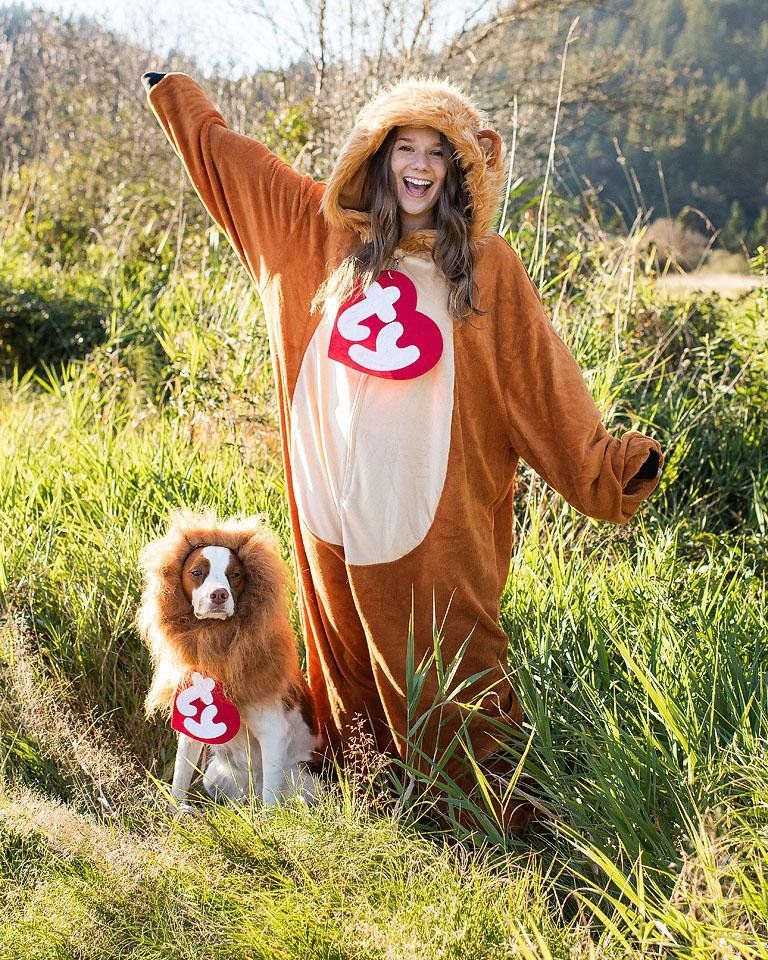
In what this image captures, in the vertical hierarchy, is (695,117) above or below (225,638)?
above

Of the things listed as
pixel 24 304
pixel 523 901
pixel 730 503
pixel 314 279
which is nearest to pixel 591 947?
pixel 523 901

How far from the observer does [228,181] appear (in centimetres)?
298

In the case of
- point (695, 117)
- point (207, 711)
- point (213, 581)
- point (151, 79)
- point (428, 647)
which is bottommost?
point (207, 711)

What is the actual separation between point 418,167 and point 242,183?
58 cm

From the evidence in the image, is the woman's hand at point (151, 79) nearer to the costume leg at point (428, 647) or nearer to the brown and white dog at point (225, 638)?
the brown and white dog at point (225, 638)

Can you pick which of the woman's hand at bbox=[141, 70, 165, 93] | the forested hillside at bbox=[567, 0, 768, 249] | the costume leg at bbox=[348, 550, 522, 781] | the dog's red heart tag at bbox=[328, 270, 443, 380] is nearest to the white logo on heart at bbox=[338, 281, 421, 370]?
the dog's red heart tag at bbox=[328, 270, 443, 380]

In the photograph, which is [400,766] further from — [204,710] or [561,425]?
[561,425]

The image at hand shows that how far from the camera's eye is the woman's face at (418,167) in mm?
2658

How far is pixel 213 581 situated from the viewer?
8.50 ft

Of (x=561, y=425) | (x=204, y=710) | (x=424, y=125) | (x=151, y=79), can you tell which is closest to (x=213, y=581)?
(x=204, y=710)

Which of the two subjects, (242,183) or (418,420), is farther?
(242,183)

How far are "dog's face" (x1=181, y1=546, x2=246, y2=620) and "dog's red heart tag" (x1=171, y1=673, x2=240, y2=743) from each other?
0.20 metres

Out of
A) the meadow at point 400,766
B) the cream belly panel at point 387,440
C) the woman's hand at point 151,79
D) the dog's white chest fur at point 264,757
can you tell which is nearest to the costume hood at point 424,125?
the cream belly panel at point 387,440

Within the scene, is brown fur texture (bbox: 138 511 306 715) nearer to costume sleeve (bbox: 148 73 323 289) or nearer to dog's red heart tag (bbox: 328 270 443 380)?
dog's red heart tag (bbox: 328 270 443 380)
